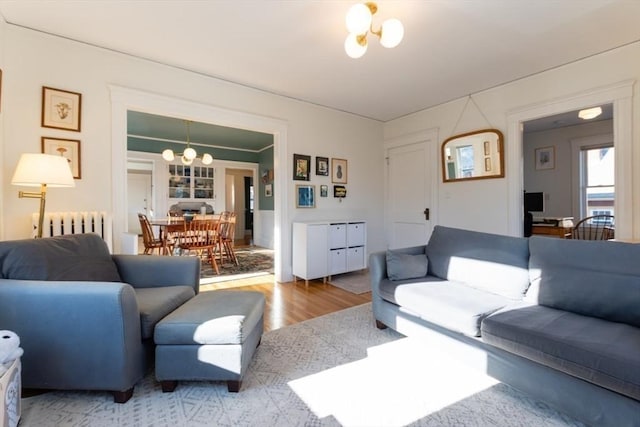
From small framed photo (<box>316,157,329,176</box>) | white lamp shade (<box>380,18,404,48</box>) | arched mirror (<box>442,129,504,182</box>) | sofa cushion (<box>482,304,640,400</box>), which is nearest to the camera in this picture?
sofa cushion (<box>482,304,640,400</box>)

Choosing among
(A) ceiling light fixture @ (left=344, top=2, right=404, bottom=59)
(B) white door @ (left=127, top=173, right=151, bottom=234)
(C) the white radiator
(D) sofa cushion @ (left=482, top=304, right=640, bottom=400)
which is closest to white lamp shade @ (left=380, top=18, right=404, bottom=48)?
(A) ceiling light fixture @ (left=344, top=2, right=404, bottom=59)

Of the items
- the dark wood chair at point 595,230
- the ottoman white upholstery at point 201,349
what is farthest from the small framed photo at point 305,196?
the dark wood chair at point 595,230

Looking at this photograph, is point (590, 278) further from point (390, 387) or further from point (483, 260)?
point (390, 387)

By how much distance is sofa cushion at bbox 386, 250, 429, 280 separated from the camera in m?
2.44

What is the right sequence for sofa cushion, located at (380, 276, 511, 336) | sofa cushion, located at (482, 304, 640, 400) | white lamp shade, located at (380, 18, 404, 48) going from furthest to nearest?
white lamp shade, located at (380, 18, 404, 48), sofa cushion, located at (380, 276, 511, 336), sofa cushion, located at (482, 304, 640, 400)

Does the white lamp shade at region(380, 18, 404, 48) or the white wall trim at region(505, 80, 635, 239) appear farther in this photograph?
the white wall trim at region(505, 80, 635, 239)

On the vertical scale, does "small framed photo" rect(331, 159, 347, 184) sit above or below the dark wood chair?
above

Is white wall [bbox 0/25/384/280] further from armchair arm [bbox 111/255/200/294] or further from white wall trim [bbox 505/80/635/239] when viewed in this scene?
white wall trim [bbox 505/80/635/239]

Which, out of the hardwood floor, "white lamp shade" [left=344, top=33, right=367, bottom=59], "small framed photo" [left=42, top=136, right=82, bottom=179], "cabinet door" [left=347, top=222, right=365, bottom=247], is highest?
"white lamp shade" [left=344, top=33, right=367, bottom=59]

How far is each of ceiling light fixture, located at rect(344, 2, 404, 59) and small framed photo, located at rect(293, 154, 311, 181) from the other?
212cm

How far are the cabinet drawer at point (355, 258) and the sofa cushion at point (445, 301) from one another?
1820 millimetres

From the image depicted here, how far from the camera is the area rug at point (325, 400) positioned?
1.41m

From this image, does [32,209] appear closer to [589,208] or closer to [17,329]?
[17,329]

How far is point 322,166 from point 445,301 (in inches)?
115
